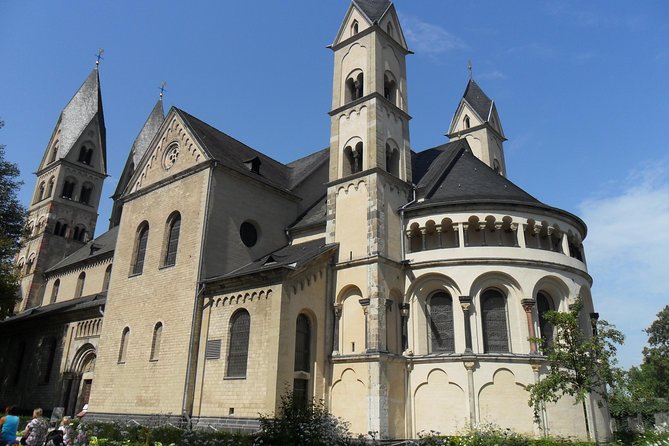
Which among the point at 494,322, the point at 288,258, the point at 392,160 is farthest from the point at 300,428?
the point at 392,160

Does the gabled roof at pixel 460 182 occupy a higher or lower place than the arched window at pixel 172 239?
higher

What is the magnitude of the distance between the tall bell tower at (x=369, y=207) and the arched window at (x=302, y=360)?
1154mm

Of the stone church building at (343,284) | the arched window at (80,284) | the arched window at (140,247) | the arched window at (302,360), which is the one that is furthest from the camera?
the arched window at (80,284)

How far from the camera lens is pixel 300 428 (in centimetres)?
1507

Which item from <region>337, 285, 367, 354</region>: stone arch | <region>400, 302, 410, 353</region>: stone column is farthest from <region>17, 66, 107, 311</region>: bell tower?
<region>400, 302, 410, 353</region>: stone column

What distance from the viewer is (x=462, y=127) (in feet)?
112

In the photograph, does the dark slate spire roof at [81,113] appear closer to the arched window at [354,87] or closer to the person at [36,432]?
the arched window at [354,87]

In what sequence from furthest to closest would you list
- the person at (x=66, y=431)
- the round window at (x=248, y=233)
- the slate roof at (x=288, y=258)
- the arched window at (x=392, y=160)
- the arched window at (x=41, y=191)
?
the arched window at (x=41, y=191) < the round window at (x=248, y=233) < the arched window at (x=392, y=160) < the slate roof at (x=288, y=258) < the person at (x=66, y=431)

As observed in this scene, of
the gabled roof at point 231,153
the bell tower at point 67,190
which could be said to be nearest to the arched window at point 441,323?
the gabled roof at point 231,153

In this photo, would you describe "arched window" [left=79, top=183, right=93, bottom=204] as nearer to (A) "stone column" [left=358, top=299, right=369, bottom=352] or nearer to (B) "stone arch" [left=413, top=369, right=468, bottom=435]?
(A) "stone column" [left=358, top=299, right=369, bottom=352]

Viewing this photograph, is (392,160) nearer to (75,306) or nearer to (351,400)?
(351,400)

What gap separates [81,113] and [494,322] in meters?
45.5

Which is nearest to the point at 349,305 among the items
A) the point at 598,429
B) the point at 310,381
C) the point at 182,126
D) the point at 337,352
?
the point at 337,352

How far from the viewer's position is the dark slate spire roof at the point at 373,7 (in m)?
26.2
